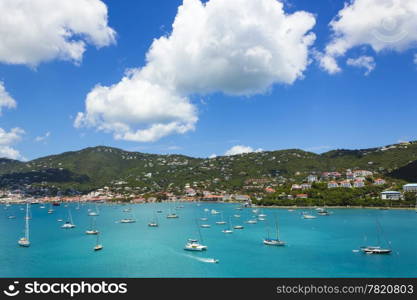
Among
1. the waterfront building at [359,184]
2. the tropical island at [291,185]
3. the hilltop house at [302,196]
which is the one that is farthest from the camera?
the waterfront building at [359,184]

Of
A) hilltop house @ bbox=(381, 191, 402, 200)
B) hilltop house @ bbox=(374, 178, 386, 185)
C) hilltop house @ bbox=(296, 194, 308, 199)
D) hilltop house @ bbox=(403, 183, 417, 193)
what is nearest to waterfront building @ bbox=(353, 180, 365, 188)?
hilltop house @ bbox=(374, 178, 386, 185)

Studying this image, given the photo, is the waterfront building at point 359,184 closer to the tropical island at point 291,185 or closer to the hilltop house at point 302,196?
the tropical island at point 291,185

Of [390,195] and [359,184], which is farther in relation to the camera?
[359,184]

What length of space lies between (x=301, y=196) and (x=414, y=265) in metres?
79.3

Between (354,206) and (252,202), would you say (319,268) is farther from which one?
(252,202)

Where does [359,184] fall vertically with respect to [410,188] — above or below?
above

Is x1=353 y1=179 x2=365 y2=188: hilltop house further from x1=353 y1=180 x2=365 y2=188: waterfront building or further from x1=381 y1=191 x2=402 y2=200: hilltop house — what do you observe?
x1=381 y1=191 x2=402 y2=200: hilltop house

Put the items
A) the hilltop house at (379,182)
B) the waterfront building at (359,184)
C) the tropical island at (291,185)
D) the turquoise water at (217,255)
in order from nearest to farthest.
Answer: the turquoise water at (217,255) → the tropical island at (291,185) → the hilltop house at (379,182) → the waterfront building at (359,184)

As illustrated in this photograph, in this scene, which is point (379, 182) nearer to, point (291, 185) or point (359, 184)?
point (359, 184)

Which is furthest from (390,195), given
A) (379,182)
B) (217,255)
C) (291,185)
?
(217,255)

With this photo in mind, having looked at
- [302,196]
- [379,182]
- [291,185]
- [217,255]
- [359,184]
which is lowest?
[217,255]

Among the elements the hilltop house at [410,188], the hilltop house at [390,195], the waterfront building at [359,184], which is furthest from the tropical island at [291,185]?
the hilltop house at [410,188]

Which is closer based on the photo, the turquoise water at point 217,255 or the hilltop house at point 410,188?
the turquoise water at point 217,255

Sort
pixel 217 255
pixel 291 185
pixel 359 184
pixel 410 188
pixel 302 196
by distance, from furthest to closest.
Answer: pixel 291 185 < pixel 359 184 < pixel 302 196 < pixel 410 188 < pixel 217 255
